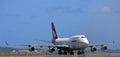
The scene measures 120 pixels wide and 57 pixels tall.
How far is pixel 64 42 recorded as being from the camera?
343 feet

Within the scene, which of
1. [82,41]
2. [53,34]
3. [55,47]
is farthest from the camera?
[53,34]

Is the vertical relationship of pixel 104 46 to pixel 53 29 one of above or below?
below

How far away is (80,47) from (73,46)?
9.14 ft

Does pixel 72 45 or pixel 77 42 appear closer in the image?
pixel 77 42

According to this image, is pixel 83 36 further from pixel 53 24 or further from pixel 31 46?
pixel 53 24

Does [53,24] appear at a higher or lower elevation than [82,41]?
higher

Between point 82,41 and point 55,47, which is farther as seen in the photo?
point 55,47

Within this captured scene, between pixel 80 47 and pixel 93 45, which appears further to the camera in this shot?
pixel 93 45

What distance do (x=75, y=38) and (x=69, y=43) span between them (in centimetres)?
348

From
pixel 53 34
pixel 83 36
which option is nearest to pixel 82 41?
pixel 83 36

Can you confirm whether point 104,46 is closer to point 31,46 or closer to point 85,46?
point 85,46

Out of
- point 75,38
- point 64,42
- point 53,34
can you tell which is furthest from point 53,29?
point 75,38

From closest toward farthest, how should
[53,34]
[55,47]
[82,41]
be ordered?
[82,41] < [55,47] < [53,34]

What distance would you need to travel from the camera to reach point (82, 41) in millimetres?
94750
